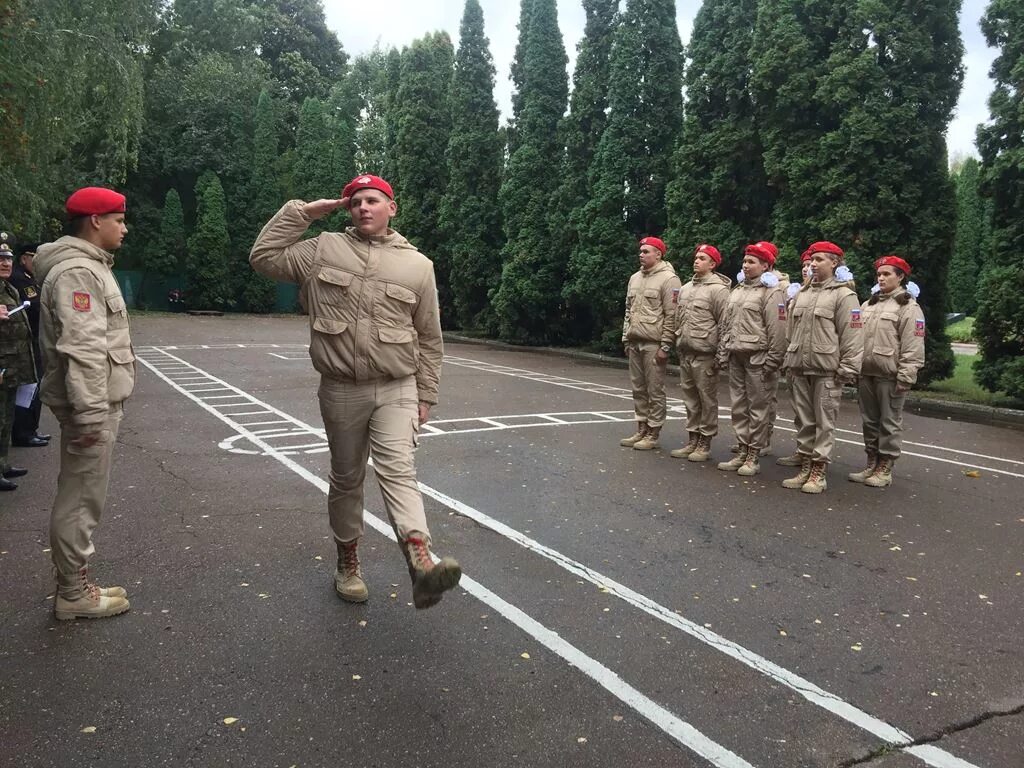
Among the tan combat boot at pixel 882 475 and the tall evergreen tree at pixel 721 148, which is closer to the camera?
the tan combat boot at pixel 882 475

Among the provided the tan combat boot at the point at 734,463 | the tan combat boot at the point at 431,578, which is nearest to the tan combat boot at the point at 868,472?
the tan combat boot at the point at 734,463

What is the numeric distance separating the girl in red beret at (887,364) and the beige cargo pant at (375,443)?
518cm

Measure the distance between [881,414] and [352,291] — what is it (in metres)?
5.69

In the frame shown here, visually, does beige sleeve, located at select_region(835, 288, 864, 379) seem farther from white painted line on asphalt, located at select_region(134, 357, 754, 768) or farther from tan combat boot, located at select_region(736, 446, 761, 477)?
white painted line on asphalt, located at select_region(134, 357, 754, 768)

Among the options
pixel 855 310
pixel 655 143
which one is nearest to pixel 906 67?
pixel 655 143

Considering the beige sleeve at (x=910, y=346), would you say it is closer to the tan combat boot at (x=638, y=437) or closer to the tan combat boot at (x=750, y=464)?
the tan combat boot at (x=750, y=464)

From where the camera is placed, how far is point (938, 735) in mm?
3283

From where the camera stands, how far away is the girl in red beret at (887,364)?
759cm

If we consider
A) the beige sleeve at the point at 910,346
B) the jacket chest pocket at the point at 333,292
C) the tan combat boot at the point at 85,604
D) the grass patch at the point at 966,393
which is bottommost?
the tan combat boot at the point at 85,604

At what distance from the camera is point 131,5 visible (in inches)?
658

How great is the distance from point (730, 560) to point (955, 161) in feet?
248

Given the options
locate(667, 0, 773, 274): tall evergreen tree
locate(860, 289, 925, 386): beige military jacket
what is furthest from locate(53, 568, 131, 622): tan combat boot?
locate(667, 0, 773, 274): tall evergreen tree

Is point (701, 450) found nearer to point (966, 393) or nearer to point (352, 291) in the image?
point (352, 291)

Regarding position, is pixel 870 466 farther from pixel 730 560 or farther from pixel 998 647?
pixel 998 647
